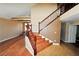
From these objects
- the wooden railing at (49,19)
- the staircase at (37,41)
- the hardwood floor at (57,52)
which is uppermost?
the wooden railing at (49,19)

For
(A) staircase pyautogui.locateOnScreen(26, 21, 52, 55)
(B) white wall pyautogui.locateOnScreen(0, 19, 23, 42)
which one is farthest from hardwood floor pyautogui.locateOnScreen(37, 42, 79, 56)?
(B) white wall pyautogui.locateOnScreen(0, 19, 23, 42)

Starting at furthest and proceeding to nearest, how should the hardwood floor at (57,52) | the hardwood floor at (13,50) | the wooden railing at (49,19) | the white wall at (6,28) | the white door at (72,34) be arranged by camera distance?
the white door at (72,34), the white wall at (6,28), the wooden railing at (49,19), the hardwood floor at (13,50), the hardwood floor at (57,52)

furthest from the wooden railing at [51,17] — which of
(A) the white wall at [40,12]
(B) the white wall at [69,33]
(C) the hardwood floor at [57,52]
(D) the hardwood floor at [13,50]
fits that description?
(B) the white wall at [69,33]

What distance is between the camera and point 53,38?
7.19m

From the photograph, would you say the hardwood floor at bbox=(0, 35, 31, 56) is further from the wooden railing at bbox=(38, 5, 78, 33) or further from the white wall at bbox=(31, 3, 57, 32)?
the wooden railing at bbox=(38, 5, 78, 33)


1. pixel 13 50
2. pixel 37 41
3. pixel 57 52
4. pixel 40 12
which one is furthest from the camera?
pixel 40 12

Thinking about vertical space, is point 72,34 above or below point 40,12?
below

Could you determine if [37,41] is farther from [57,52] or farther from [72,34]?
[72,34]

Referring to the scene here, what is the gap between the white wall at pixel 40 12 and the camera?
6789mm

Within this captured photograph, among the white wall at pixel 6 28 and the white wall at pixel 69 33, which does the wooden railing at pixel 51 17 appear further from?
the white wall at pixel 6 28

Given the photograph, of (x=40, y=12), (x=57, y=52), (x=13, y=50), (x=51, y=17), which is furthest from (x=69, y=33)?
(x=13, y=50)

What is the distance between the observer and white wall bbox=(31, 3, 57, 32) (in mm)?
6789

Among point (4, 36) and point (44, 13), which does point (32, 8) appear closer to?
point (44, 13)

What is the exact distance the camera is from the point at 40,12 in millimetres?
6859
